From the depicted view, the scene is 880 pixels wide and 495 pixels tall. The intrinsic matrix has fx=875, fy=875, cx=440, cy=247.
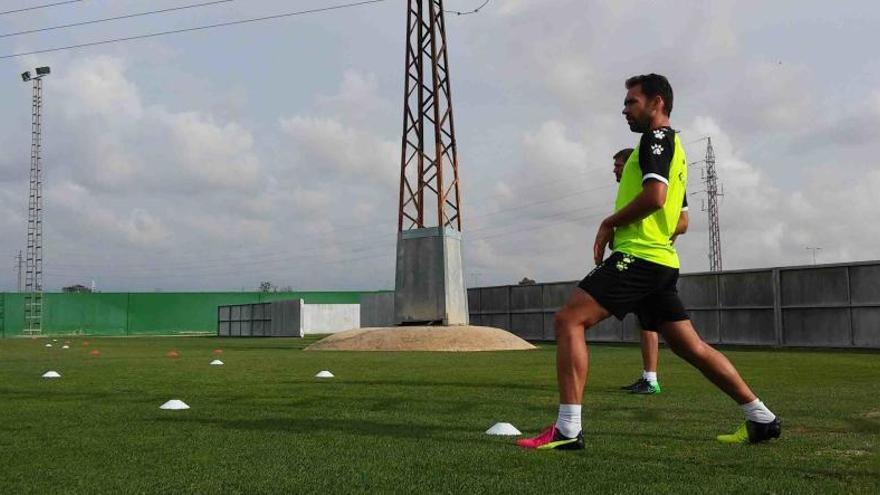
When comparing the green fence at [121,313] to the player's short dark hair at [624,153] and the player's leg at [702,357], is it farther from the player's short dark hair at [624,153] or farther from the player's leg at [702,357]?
the player's leg at [702,357]

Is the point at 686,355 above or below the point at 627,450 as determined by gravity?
above

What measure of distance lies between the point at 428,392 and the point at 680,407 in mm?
2420

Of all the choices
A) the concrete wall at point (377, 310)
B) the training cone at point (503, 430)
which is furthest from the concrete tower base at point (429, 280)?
the concrete wall at point (377, 310)

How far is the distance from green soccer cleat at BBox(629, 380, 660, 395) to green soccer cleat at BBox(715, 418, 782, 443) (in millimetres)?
3041

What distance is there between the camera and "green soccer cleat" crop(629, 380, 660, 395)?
7.88m

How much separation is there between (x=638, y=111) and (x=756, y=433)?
6.07ft

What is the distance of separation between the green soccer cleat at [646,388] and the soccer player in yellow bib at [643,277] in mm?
3048

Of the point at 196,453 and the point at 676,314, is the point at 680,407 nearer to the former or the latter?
the point at 676,314

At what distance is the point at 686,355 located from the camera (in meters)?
4.80

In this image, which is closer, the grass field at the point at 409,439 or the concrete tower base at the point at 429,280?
the grass field at the point at 409,439

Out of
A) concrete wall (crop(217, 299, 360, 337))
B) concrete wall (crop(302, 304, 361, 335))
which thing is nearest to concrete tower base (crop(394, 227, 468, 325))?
concrete wall (crop(217, 299, 360, 337))

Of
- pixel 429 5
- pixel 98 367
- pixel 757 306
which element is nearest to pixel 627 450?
pixel 98 367

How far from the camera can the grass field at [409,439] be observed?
3703 mm

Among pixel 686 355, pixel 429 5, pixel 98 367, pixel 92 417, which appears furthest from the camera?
pixel 429 5
